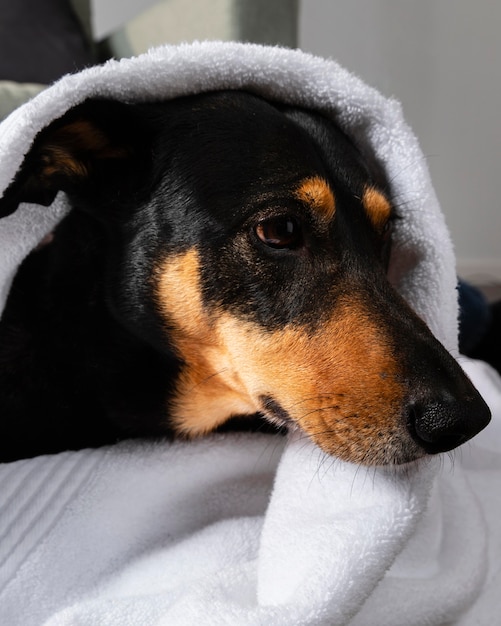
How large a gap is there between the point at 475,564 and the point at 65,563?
0.56 metres

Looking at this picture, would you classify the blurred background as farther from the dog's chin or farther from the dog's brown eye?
the dog's chin

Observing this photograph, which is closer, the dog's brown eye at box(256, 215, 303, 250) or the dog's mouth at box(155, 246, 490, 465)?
the dog's mouth at box(155, 246, 490, 465)

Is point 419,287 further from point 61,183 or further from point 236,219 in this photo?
point 61,183

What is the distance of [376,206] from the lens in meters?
0.97

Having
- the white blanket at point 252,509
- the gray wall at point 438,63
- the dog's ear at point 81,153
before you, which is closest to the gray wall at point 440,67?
the gray wall at point 438,63

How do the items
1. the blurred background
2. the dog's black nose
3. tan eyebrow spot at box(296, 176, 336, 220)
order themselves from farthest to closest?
the blurred background < tan eyebrow spot at box(296, 176, 336, 220) < the dog's black nose

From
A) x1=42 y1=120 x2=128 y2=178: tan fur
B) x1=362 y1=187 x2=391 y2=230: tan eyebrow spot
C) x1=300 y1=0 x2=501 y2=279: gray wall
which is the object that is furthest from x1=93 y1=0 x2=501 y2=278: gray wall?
x1=362 y1=187 x2=391 y2=230: tan eyebrow spot

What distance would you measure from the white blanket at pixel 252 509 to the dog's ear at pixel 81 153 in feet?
0.11

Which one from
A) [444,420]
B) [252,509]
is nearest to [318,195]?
[444,420]

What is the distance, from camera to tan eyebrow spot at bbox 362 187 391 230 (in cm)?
97

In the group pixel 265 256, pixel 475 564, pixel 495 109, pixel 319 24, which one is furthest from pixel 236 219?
pixel 495 109

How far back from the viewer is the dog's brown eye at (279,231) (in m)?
0.90

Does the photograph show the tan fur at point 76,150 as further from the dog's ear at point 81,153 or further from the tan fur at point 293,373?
the tan fur at point 293,373

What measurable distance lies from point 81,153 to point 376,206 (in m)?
0.44
